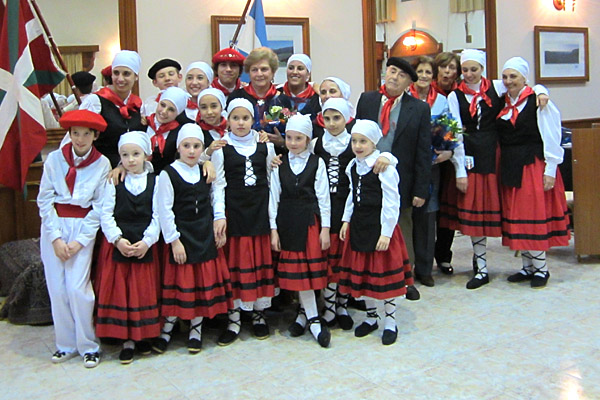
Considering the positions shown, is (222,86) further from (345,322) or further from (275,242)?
(345,322)

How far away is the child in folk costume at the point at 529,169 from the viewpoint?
432 centimetres

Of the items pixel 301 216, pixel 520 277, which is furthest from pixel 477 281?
pixel 301 216

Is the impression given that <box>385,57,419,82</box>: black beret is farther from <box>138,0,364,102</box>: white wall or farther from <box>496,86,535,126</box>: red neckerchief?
<box>138,0,364,102</box>: white wall

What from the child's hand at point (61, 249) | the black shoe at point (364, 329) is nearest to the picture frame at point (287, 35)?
the black shoe at point (364, 329)

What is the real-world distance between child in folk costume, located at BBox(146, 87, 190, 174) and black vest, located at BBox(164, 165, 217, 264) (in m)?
0.24

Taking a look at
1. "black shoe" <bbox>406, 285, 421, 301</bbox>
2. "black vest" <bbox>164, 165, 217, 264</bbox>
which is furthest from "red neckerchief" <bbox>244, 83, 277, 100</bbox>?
"black shoe" <bbox>406, 285, 421, 301</bbox>

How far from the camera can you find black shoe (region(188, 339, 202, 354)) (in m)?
3.42

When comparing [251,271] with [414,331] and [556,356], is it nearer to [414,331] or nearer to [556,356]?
[414,331]

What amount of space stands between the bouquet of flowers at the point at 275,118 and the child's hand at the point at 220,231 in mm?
703

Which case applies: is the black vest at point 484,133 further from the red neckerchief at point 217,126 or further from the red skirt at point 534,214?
the red neckerchief at point 217,126

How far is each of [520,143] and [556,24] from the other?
4.63m

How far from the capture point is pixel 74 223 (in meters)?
3.33

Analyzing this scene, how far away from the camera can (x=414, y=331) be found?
3.65 meters

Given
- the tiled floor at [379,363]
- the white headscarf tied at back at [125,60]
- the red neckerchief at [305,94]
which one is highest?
the white headscarf tied at back at [125,60]
